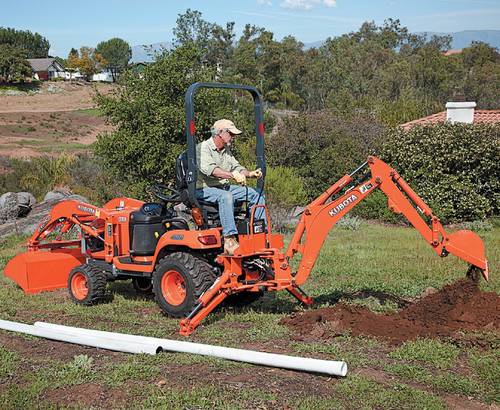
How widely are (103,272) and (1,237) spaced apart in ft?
30.4

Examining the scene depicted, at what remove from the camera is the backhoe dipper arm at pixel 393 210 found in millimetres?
7387

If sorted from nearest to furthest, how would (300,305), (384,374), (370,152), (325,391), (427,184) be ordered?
(325,391)
(384,374)
(300,305)
(427,184)
(370,152)

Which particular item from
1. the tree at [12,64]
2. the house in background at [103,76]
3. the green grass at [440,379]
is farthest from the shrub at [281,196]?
the house in background at [103,76]

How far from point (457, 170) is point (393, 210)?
1350cm

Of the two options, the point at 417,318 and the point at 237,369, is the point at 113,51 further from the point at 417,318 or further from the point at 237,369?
the point at 237,369

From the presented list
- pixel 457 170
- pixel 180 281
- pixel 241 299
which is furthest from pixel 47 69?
pixel 180 281

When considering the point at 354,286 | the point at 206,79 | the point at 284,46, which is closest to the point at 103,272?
the point at 354,286

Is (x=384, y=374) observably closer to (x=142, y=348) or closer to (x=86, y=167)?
(x=142, y=348)

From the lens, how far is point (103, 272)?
30.3 feet

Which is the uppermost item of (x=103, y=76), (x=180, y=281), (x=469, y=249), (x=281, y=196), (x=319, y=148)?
(x=103, y=76)

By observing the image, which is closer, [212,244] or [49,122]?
[212,244]

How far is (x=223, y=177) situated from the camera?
7824 mm

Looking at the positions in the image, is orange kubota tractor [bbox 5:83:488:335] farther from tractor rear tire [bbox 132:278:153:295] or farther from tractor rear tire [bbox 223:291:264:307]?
tractor rear tire [bbox 132:278:153:295]

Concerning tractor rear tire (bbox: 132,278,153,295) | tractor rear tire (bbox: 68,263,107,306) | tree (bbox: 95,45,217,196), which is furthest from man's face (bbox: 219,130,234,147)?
tree (bbox: 95,45,217,196)
